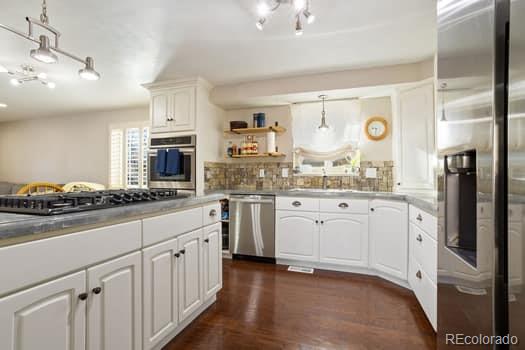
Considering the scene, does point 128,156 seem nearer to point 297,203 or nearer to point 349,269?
point 297,203

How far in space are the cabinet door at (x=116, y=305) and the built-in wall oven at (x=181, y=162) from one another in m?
2.06

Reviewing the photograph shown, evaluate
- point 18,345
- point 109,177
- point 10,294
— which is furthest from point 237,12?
point 109,177

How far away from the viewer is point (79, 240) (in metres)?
0.96

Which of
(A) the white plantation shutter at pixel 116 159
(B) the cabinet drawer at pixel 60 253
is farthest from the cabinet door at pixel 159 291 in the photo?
(A) the white plantation shutter at pixel 116 159

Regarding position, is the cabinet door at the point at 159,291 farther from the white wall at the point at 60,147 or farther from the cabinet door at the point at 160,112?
the white wall at the point at 60,147

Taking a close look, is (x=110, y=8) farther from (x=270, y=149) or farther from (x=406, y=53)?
(x=406, y=53)

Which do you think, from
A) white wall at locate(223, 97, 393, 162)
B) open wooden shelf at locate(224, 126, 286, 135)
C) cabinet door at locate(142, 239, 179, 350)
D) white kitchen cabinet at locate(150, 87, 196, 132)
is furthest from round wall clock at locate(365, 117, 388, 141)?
cabinet door at locate(142, 239, 179, 350)

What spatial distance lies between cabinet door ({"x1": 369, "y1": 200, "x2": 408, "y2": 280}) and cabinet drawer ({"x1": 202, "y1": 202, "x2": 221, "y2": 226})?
170cm

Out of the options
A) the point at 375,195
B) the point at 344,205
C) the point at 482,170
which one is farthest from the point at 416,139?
the point at 482,170

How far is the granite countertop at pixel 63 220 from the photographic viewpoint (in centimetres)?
78

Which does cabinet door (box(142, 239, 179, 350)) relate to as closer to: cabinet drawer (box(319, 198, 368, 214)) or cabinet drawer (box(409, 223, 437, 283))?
cabinet drawer (box(409, 223, 437, 283))

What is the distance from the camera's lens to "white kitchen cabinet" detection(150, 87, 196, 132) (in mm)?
3203

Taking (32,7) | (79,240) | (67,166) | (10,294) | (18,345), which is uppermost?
(32,7)

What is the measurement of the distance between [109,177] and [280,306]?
4.31m
